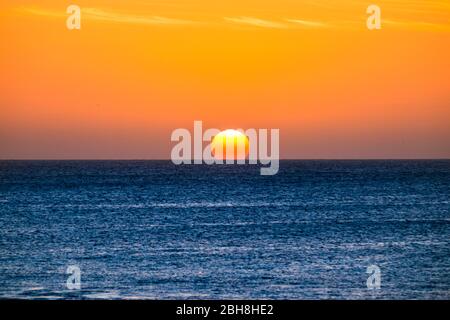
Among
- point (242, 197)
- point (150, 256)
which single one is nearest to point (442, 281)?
point (150, 256)

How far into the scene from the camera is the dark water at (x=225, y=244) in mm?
29578

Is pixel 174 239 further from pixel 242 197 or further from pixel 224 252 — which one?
pixel 242 197

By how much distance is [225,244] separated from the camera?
42.8 metres

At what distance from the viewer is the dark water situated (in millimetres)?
29578

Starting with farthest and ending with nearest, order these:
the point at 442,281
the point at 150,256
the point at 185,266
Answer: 1. the point at 150,256
2. the point at 185,266
3. the point at 442,281

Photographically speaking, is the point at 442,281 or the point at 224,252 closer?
the point at 442,281

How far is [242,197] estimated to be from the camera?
80375 millimetres

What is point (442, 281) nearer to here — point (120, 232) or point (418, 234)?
point (418, 234)
